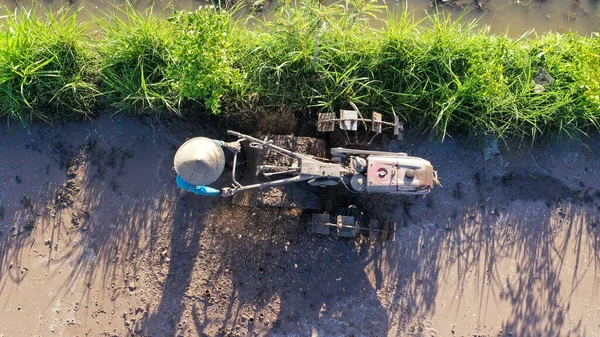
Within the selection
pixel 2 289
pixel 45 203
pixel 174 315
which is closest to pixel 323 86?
pixel 174 315

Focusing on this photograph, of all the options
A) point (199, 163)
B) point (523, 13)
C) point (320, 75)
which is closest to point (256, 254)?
point (199, 163)

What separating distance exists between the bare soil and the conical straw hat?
3.44ft

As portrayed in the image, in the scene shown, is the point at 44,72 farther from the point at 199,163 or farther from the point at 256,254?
the point at 256,254

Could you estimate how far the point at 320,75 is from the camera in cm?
527

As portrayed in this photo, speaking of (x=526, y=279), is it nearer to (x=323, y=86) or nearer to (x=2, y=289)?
(x=323, y=86)

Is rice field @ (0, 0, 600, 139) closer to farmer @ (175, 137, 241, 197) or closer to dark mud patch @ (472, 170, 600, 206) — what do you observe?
dark mud patch @ (472, 170, 600, 206)

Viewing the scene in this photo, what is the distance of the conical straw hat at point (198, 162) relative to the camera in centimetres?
421

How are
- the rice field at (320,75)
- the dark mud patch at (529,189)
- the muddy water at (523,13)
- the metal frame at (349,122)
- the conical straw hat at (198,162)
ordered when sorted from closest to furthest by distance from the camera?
the conical straw hat at (198,162) → the metal frame at (349,122) → the rice field at (320,75) → the dark mud patch at (529,189) → the muddy water at (523,13)

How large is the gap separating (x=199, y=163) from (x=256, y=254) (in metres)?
1.73

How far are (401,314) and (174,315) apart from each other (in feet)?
10.1

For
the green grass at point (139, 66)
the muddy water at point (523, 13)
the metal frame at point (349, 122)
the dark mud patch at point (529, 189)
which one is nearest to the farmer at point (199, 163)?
the green grass at point (139, 66)

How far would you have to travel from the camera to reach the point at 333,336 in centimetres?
533

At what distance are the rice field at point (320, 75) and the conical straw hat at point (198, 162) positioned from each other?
0.96 metres

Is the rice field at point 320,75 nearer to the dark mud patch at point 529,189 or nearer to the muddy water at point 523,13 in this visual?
the dark mud patch at point 529,189
